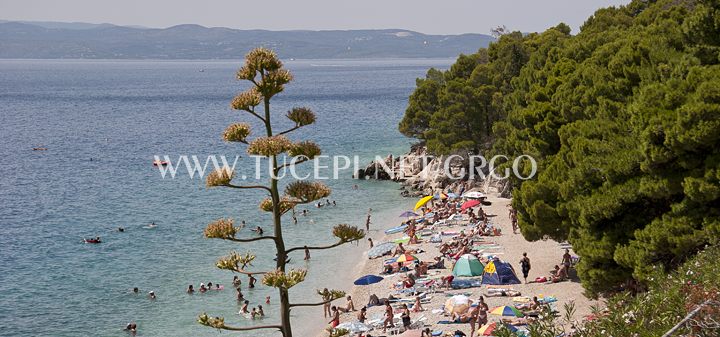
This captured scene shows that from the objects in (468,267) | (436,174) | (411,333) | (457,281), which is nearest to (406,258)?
(468,267)

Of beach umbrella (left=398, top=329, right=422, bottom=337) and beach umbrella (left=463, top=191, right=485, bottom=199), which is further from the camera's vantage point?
beach umbrella (left=463, top=191, right=485, bottom=199)

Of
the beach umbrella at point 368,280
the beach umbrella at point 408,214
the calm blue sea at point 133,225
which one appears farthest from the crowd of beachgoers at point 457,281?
the beach umbrella at point 408,214

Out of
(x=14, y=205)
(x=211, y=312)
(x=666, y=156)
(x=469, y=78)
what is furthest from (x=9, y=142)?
(x=666, y=156)

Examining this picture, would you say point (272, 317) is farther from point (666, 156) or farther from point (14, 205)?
point (14, 205)

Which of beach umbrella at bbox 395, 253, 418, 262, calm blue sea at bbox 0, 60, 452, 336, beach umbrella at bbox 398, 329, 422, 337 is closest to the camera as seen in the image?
beach umbrella at bbox 398, 329, 422, 337

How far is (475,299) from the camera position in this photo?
26469 mm

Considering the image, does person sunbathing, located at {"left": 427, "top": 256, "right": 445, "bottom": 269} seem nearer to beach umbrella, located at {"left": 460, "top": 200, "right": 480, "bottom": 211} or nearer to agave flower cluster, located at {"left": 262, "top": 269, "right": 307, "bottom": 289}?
beach umbrella, located at {"left": 460, "top": 200, "right": 480, "bottom": 211}

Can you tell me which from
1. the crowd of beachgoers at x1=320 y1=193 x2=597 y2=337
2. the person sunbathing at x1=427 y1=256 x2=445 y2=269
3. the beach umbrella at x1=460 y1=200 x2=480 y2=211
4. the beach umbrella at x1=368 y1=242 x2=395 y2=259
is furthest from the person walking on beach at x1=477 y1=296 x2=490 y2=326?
the beach umbrella at x1=460 y1=200 x2=480 y2=211

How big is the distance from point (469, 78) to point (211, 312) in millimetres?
31111

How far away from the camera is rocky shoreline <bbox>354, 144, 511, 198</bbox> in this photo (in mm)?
48213

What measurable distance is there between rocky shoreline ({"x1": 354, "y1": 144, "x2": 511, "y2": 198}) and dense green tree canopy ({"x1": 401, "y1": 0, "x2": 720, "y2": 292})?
1514 centimetres

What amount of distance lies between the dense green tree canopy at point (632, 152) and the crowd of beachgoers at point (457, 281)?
2.08 meters

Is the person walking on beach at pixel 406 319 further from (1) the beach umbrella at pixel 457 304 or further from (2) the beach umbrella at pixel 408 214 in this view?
(2) the beach umbrella at pixel 408 214

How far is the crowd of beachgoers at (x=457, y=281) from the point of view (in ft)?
79.3
